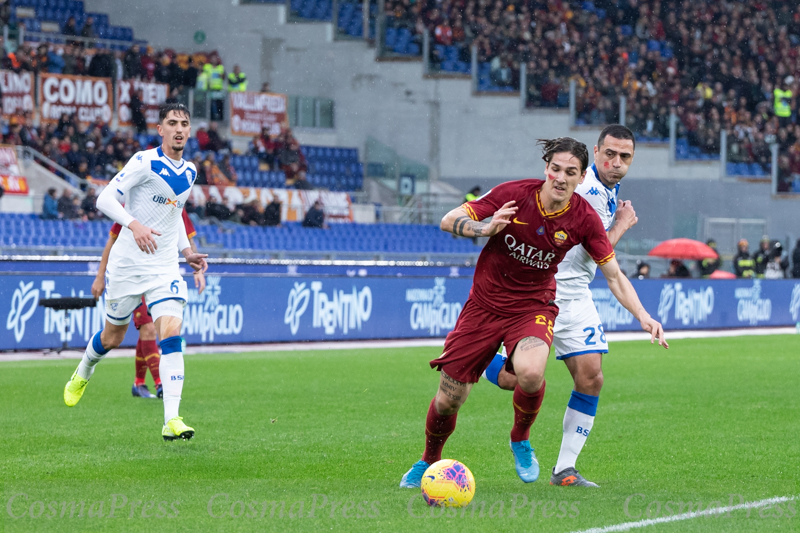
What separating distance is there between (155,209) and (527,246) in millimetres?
3442

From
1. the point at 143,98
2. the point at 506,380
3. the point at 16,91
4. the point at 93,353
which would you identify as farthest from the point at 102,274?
the point at 143,98

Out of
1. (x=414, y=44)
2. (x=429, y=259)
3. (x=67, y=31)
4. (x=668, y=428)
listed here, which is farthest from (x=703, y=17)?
(x=668, y=428)

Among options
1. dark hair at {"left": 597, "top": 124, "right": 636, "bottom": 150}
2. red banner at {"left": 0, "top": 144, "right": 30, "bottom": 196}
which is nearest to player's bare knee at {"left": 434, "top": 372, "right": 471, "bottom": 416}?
dark hair at {"left": 597, "top": 124, "right": 636, "bottom": 150}

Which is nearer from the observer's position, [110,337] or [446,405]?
[446,405]

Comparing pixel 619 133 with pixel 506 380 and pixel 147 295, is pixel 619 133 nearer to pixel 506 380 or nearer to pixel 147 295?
pixel 506 380

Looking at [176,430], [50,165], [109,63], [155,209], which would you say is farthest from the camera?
[109,63]

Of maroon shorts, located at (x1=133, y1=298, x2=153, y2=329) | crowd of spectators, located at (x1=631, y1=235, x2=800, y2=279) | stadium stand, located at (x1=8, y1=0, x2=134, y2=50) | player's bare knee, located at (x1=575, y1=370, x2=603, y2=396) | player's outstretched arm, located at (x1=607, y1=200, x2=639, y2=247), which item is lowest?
crowd of spectators, located at (x1=631, y1=235, x2=800, y2=279)

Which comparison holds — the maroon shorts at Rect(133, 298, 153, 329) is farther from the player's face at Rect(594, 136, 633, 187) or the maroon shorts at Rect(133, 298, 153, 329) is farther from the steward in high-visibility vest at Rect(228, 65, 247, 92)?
the steward in high-visibility vest at Rect(228, 65, 247, 92)

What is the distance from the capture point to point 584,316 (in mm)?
6641

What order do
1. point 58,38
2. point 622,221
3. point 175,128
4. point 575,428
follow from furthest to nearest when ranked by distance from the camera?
1. point 58,38
2. point 175,128
3. point 622,221
4. point 575,428

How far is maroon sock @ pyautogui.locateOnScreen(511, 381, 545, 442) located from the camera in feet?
20.8

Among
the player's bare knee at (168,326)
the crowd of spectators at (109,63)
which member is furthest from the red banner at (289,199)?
the player's bare knee at (168,326)

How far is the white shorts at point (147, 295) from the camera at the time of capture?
8.02m

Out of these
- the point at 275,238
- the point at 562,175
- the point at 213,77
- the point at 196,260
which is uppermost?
the point at 213,77
